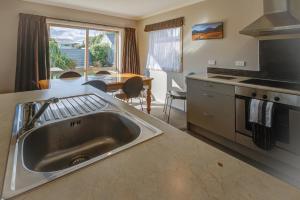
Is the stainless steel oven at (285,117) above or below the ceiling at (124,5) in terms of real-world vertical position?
below

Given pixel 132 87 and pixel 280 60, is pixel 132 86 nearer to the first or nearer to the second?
pixel 132 87

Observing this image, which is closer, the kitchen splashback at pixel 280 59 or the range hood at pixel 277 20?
the range hood at pixel 277 20

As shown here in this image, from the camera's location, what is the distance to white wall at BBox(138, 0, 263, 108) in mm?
2867

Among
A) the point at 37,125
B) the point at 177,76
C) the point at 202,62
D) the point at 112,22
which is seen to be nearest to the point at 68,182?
the point at 37,125

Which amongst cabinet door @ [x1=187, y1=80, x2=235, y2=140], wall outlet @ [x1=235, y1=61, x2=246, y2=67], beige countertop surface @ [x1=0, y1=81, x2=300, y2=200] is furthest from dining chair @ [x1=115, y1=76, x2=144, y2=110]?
beige countertop surface @ [x1=0, y1=81, x2=300, y2=200]

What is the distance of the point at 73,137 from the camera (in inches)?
45.8

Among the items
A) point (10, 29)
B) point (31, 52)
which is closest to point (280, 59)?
point (31, 52)

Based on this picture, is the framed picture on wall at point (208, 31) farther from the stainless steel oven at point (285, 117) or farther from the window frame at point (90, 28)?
the window frame at point (90, 28)

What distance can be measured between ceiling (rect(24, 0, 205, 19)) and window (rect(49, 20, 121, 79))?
44 cm

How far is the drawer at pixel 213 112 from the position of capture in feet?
8.24

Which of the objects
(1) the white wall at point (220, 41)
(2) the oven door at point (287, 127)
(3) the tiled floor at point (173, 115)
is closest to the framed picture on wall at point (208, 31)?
(1) the white wall at point (220, 41)

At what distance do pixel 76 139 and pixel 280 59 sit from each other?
2647 mm

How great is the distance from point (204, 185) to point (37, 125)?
866 millimetres

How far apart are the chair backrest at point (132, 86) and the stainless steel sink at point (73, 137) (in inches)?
75.9
